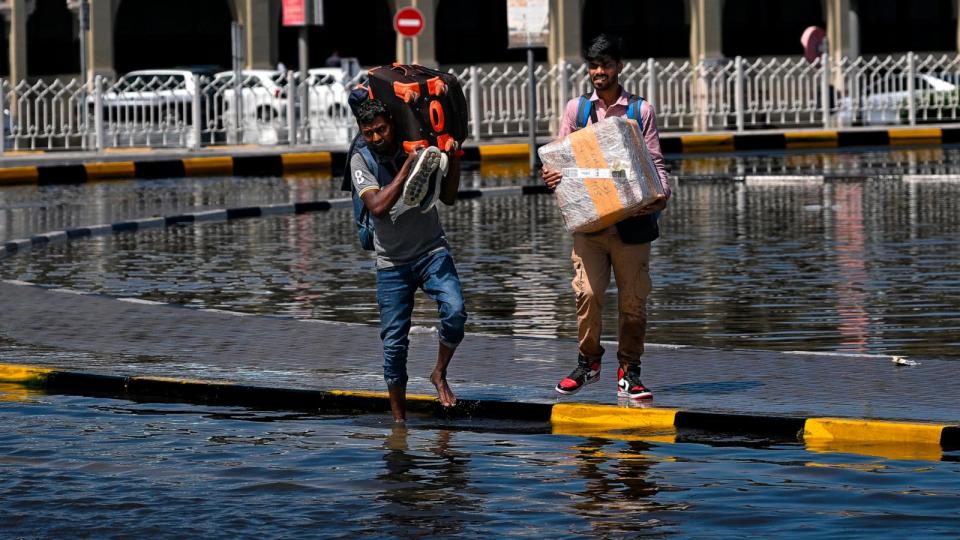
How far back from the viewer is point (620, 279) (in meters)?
9.45

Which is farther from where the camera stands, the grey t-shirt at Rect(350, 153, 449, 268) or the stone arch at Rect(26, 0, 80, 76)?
the stone arch at Rect(26, 0, 80, 76)

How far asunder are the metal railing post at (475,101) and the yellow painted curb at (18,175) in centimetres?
838

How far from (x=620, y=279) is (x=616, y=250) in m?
0.15

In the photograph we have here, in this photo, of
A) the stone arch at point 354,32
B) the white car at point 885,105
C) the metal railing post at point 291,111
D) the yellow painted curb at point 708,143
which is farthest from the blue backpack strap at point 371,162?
the stone arch at point 354,32

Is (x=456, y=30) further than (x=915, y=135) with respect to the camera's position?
Yes

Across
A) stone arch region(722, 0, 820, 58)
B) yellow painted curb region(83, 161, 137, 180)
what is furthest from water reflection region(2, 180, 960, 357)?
stone arch region(722, 0, 820, 58)

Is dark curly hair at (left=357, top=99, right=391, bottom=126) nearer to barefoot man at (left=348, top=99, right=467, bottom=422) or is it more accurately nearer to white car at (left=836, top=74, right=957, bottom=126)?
barefoot man at (left=348, top=99, right=467, bottom=422)

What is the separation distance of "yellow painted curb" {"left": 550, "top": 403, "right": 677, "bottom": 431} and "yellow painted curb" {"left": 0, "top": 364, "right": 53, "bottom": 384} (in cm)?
278

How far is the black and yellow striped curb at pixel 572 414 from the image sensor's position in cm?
836

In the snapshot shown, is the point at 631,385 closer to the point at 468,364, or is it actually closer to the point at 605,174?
the point at 605,174

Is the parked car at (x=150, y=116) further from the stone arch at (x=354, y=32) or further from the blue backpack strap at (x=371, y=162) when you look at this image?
the blue backpack strap at (x=371, y=162)

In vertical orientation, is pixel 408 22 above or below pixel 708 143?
above

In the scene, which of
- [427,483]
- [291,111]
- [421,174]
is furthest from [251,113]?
[427,483]

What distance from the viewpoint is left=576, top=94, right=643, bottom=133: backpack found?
9414mm
